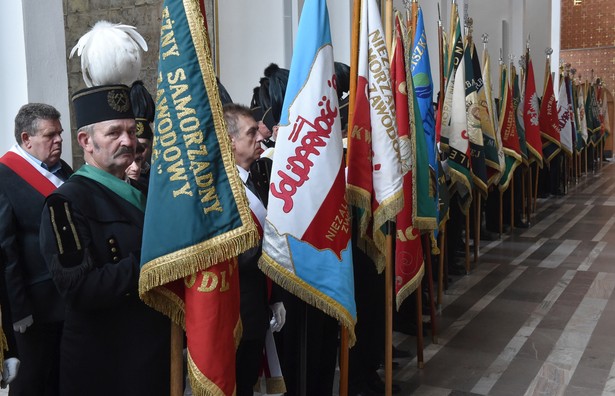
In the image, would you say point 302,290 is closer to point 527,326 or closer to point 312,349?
point 312,349

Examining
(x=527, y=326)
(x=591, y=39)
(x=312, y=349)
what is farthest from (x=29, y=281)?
(x=591, y=39)

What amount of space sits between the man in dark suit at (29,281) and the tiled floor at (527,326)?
6.50 feet

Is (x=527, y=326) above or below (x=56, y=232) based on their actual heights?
below

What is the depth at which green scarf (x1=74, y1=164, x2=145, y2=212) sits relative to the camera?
2.01 meters

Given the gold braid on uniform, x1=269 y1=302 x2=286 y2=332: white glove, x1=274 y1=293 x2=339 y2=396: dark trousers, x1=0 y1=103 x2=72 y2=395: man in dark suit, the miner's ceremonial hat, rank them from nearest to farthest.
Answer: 1. the gold braid on uniform
2. x1=0 y1=103 x2=72 y2=395: man in dark suit
3. x1=269 y1=302 x2=286 y2=332: white glove
4. x1=274 y1=293 x2=339 y2=396: dark trousers
5. the miner's ceremonial hat

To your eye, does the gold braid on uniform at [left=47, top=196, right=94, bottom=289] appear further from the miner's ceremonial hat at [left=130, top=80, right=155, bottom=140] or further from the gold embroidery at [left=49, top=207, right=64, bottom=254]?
the miner's ceremonial hat at [left=130, top=80, right=155, bottom=140]

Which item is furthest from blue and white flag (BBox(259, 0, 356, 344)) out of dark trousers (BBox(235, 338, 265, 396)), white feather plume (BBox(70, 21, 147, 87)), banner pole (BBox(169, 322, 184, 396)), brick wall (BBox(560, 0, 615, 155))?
brick wall (BBox(560, 0, 615, 155))

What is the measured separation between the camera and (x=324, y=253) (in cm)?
276

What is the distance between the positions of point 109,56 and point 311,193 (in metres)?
1.05

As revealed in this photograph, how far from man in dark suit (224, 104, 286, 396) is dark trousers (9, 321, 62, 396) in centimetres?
82

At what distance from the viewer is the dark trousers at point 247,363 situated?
259 centimetres

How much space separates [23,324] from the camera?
2639 mm

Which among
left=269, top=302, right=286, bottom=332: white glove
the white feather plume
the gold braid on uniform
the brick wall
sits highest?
the brick wall

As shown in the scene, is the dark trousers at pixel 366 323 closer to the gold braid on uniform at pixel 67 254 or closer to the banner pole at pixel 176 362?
the banner pole at pixel 176 362
